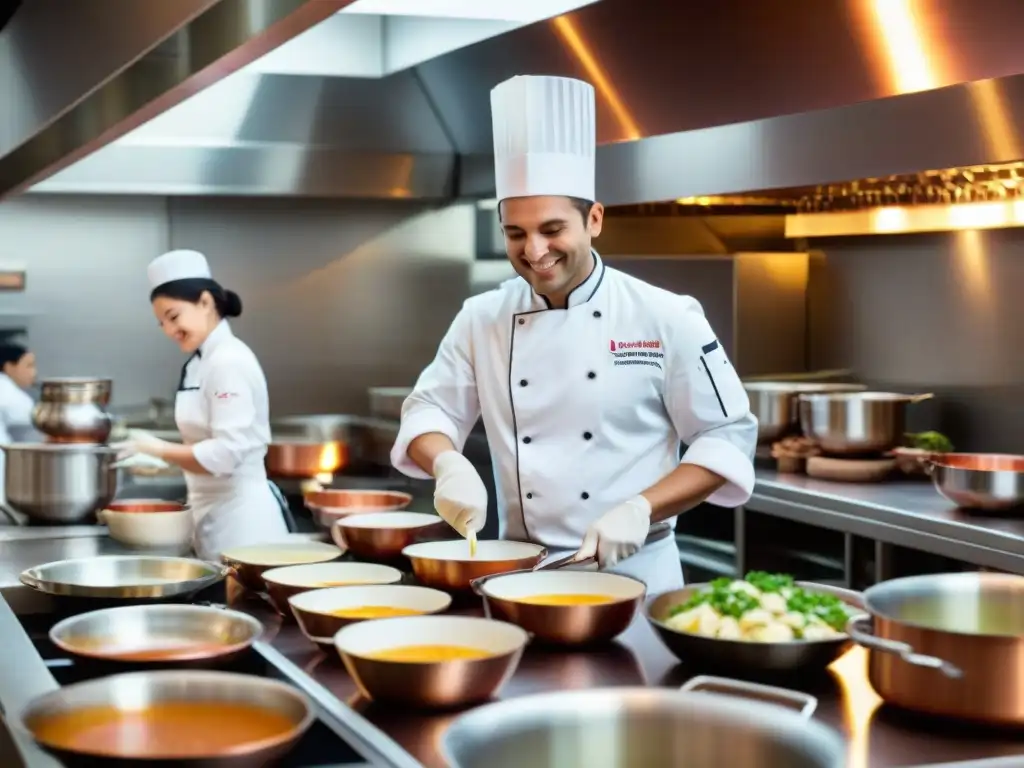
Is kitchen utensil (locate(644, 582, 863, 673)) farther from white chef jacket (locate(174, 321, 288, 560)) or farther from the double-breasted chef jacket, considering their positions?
white chef jacket (locate(174, 321, 288, 560))

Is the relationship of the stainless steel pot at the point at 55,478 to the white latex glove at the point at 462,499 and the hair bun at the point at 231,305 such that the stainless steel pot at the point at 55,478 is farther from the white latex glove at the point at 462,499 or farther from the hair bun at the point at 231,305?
the white latex glove at the point at 462,499

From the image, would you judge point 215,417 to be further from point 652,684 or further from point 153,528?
point 652,684

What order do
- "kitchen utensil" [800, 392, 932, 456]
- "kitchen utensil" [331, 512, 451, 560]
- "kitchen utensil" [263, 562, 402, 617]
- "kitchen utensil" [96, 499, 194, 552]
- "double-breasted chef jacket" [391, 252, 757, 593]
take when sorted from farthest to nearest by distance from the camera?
"kitchen utensil" [800, 392, 932, 456] → "kitchen utensil" [96, 499, 194, 552] → "double-breasted chef jacket" [391, 252, 757, 593] → "kitchen utensil" [331, 512, 451, 560] → "kitchen utensil" [263, 562, 402, 617]

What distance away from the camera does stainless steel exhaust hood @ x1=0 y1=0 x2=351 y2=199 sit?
5.00ft

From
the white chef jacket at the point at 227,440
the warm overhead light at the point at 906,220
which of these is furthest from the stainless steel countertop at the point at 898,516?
the white chef jacket at the point at 227,440

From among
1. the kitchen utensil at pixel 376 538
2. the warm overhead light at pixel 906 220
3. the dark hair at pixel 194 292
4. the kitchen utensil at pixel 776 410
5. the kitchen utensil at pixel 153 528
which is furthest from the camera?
the kitchen utensil at pixel 776 410

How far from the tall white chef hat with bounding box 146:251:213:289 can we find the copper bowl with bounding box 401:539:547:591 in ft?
6.88

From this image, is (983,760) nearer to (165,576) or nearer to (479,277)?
(165,576)

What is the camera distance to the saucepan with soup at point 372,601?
5.77 feet

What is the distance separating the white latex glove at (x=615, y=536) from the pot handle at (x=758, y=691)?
67 cm

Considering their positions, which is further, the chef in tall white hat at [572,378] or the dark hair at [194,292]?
the dark hair at [194,292]

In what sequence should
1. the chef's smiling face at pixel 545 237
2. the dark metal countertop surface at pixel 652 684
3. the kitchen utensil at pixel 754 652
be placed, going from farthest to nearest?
the chef's smiling face at pixel 545 237 → the kitchen utensil at pixel 754 652 → the dark metal countertop surface at pixel 652 684

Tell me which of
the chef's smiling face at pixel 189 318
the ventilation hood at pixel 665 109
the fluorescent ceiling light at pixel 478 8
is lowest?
the chef's smiling face at pixel 189 318

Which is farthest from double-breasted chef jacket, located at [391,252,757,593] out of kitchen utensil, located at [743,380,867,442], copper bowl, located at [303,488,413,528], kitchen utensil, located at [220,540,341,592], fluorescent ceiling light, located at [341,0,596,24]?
kitchen utensil, located at [743,380,867,442]
